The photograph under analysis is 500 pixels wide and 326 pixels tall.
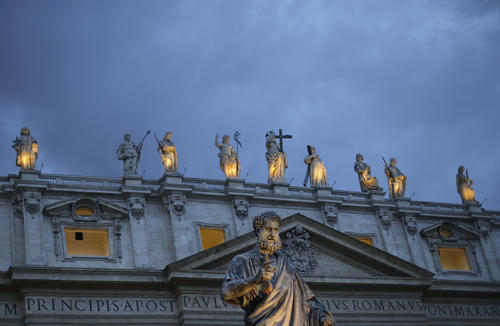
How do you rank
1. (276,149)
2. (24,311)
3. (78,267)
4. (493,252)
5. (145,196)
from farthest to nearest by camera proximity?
1. (493,252)
2. (276,149)
3. (145,196)
4. (78,267)
5. (24,311)

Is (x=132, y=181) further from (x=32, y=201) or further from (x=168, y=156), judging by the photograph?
(x=32, y=201)

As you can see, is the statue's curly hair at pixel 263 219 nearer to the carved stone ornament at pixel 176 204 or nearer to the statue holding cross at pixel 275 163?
the carved stone ornament at pixel 176 204

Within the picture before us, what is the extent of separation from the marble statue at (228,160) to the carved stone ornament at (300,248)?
11.0 feet

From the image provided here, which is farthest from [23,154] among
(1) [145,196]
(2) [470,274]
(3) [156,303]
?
(2) [470,274]

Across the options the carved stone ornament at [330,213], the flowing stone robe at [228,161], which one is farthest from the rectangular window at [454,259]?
the flowing stone robe at [228,161]

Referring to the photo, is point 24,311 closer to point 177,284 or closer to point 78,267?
point 78,267

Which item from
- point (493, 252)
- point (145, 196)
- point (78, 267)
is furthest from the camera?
point (493, 252)

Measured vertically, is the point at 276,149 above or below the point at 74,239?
above

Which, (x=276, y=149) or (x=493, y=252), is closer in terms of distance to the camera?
(x=276, y=149)

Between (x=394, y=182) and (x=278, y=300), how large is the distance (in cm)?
2903

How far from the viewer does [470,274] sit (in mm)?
35094

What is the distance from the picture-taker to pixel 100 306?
88.7 feet

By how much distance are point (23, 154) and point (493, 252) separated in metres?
20.4

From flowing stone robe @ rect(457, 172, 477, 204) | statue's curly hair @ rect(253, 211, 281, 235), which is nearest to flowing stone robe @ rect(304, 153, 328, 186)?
flowing stone robe @ rect(457, 172, 477, 204)
